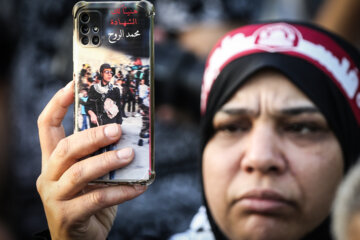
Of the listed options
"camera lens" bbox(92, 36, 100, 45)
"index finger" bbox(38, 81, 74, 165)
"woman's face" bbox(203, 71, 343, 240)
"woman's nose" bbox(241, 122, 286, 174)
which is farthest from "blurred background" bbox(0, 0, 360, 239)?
"camera lens" bbox(92, 36, 100, 45)

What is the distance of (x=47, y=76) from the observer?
301 cm

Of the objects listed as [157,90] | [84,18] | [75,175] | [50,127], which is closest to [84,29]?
[84,18]

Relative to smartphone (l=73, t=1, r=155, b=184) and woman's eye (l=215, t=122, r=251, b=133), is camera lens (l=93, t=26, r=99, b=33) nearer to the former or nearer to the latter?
smartphone (l=73, t=1, r=155, b=184)

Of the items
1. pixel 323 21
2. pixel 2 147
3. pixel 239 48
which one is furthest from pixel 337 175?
pixel 2 147

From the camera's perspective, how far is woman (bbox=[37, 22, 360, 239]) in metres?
1.76

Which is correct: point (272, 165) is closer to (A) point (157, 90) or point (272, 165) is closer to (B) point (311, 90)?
(B) point (311, 90)

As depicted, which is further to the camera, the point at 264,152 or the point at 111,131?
the point at 264,152

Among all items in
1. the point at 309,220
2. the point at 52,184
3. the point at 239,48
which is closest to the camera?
the point at 52,184

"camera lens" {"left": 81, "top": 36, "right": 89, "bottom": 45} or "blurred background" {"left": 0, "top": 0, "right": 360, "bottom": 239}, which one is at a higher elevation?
"camera lens" {"left": 81, "top": 36, "right": 89, "bottom": 45}

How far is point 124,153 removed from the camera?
1.37 meters

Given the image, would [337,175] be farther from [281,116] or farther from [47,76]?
[47,76]

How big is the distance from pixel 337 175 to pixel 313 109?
10.6 inches

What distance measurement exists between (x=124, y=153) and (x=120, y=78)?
23 centimetres

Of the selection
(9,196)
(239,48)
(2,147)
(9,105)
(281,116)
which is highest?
(239,48)
